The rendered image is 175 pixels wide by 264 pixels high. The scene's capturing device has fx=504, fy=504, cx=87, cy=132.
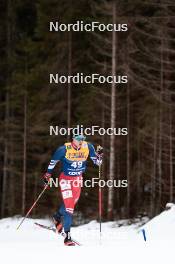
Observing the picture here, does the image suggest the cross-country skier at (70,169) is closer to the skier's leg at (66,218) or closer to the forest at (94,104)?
the skier's leg at (66,218)

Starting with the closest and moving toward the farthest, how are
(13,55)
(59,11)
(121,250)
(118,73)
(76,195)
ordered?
(121,250)
(76,195)
(118,73)
(59,11)
(13,55)

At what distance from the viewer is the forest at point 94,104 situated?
21.7 metres

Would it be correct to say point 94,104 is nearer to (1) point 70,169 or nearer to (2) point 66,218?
(1) point 70,169

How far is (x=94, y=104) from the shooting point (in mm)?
25469

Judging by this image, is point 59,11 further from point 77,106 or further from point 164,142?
point 164,142

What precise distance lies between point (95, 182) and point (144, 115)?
192 inches

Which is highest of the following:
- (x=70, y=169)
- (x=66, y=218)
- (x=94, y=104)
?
(x=94, y=104)

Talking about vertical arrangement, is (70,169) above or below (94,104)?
below

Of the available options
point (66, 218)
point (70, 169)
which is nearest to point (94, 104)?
point (70, 169)

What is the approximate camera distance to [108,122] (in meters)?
25.2

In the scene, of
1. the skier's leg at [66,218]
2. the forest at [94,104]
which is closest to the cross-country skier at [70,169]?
the skier's leg at [66,218]

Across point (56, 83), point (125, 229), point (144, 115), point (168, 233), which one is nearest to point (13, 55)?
point (56, 83)

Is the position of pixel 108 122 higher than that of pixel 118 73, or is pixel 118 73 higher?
pixel 118 73

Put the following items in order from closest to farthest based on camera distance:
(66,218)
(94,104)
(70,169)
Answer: (66,218) < (70,169) < (94,104)
